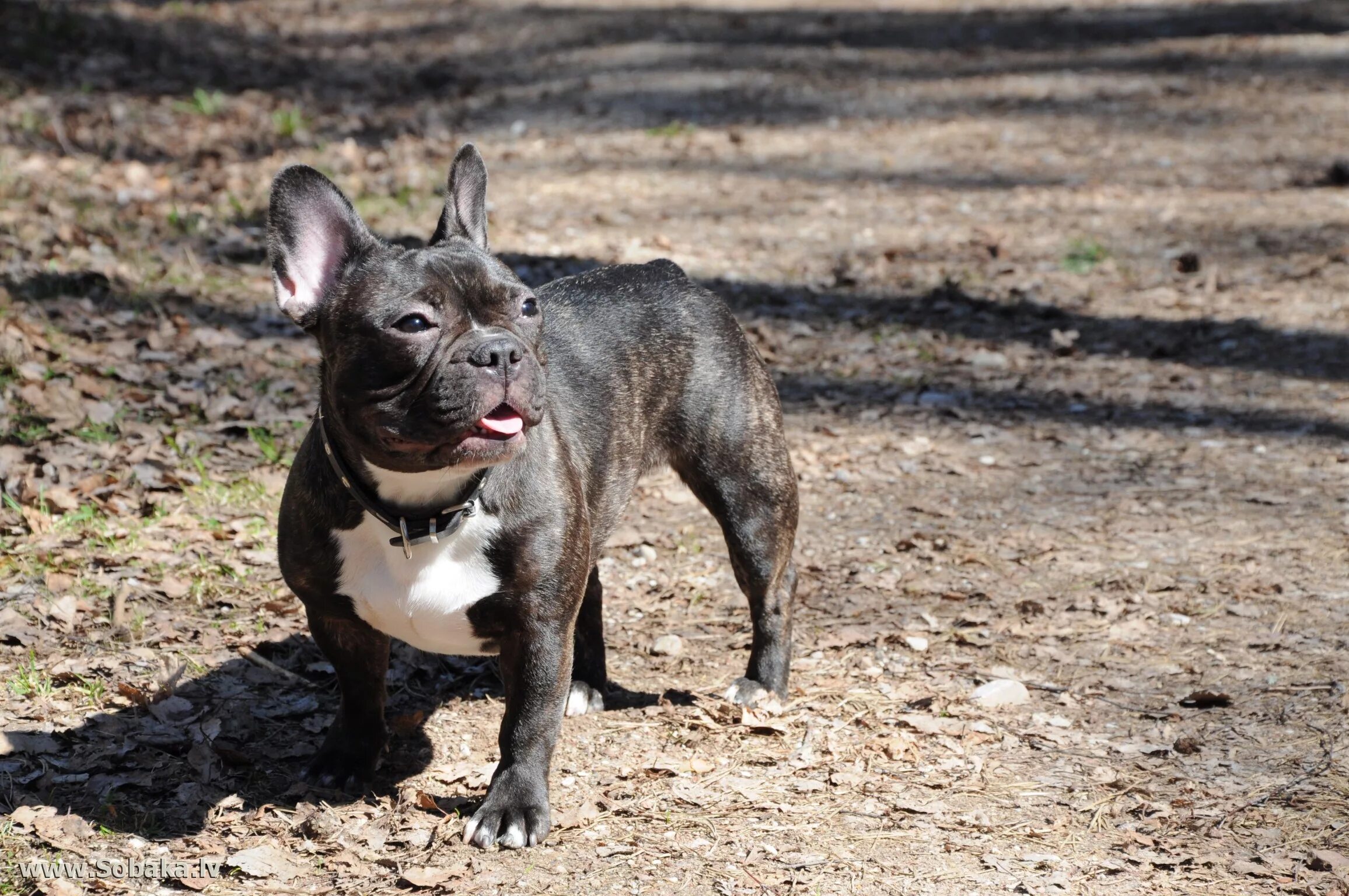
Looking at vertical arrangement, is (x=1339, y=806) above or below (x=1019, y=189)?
below

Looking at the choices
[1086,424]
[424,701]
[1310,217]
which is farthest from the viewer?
[1310,217]

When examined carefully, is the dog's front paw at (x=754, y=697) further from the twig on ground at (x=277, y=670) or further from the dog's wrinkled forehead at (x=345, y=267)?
the dog's wrinkled forehead at (x=345, y=267)

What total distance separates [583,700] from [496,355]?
1711mm

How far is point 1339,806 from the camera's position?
409 cm

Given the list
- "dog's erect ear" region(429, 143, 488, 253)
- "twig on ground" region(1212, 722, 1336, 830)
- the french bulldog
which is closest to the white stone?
"twig on ground" region(1212, 722, 1336, 830)

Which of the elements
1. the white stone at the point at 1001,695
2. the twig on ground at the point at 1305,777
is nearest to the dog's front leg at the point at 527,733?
the white stone at the point at 1001,695

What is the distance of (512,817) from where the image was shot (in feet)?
13.1

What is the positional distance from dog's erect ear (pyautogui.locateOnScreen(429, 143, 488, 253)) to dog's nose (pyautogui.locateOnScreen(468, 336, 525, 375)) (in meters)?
0.63

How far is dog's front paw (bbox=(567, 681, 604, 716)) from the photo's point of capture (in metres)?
4.89

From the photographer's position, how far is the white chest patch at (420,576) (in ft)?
12.6

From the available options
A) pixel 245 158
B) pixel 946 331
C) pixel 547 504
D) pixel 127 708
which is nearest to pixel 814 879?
pixel 547 504

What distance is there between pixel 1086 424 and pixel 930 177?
203 inches

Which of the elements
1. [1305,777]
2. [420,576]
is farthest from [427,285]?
[1305,777]

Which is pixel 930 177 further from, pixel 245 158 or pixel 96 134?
pixel 96 134
